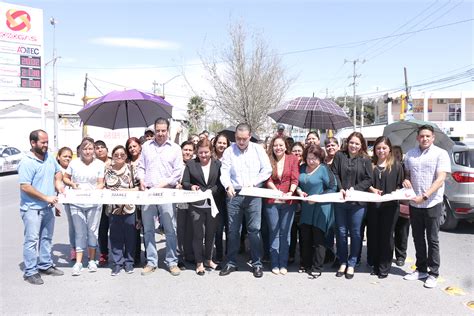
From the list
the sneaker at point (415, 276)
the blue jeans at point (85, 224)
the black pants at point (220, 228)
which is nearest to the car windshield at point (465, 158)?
the sneaker at point (415, 276)

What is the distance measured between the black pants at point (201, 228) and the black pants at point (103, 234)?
4.77ft

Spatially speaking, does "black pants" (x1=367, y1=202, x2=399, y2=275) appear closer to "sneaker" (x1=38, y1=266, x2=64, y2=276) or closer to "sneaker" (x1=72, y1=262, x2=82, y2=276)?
"sneaker" (x1=72, y1=262, x2=82, y2=276)

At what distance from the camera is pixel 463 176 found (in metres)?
6.99

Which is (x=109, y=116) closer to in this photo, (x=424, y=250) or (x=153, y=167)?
(x=153, y=167)

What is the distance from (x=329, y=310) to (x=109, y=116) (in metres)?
5.18

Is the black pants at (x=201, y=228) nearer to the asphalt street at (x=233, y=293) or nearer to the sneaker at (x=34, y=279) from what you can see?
the asphalt street at (x=233, y=293)

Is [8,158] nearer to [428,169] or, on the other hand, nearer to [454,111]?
[428,169]

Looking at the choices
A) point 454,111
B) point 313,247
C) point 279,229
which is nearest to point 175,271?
point 279,229

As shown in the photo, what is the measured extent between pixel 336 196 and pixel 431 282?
152 cm

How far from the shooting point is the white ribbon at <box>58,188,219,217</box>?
17.1ft

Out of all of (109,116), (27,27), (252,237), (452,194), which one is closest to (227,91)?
(109,116)

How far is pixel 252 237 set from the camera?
5.23 meters

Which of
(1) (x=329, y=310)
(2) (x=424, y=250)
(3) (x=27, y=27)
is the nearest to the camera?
(1) (x=329, y=310)

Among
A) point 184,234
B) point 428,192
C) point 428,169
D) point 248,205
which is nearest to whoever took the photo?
point 428,192
